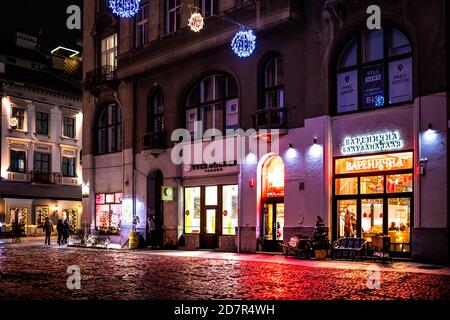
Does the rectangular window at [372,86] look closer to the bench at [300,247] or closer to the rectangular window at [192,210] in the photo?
the bench at [300,247]

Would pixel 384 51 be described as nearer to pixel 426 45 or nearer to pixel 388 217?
pixel 426 45

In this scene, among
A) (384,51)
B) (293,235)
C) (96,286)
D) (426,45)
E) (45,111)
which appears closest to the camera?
(96,286)

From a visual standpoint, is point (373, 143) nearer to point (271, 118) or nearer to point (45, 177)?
point (271, 118)

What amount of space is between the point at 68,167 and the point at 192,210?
89.1ft

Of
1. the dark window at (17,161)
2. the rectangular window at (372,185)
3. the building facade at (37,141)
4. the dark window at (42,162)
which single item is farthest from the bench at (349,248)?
the dark window at (42,162)

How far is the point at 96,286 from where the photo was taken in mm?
13789

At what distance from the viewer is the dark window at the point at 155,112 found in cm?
3269

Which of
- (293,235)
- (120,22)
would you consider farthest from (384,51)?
(120,22)

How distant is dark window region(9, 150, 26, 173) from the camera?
4869 cm

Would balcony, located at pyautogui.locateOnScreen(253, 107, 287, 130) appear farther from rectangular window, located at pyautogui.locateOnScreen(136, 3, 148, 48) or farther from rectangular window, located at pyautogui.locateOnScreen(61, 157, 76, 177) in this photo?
rectangular window, located at pyautogui.locateOnScreen(61, 157, 76, 177)

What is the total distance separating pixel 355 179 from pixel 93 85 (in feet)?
64.8

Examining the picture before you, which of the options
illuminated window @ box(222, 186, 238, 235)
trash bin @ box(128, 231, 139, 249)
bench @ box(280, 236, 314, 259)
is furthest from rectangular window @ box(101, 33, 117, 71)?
bench @ box(280, 236, 314, 259)

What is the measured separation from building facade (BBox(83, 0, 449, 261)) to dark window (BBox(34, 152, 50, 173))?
15.7 meters

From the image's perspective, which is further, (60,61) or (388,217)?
(60,61)
